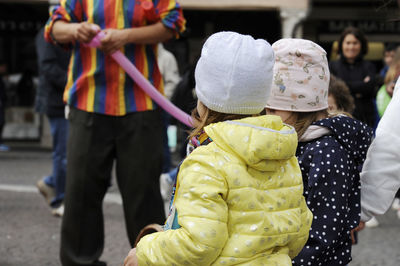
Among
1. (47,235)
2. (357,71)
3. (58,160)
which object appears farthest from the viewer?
(357,71)

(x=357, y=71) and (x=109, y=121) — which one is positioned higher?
(x=109, y=121)

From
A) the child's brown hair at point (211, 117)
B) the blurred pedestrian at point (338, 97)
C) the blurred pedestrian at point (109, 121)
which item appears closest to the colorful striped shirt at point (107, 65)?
the blurred pedestrian at point (109, 121)

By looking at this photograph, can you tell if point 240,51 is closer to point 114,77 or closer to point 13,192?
point 114,77

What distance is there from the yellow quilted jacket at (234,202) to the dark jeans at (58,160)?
4325 mm

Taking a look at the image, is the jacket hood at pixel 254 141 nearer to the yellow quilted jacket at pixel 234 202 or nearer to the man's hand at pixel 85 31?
the yellow quilted jacket at pixel 234 202

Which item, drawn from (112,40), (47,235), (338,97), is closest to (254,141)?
(338,97)

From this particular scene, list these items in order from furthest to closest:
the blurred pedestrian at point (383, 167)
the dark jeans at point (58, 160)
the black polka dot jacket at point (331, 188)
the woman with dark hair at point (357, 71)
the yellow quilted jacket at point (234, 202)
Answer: the woman with dark hair at point (357, 71)
the dark jeans at point (58, 160)
the blurred pedestrian at point (383, 167)
the black polka dot jacket at point (331, 188)
the yellow quilted jacket at point (234, 202)

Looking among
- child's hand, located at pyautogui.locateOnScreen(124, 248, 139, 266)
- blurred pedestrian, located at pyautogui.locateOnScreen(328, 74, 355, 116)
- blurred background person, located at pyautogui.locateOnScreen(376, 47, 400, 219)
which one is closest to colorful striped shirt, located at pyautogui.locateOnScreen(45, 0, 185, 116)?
blurred pedestrian, located at pyautogui.locateOnScreen(328, 74, 355, 116)

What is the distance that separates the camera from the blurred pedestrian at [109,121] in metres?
3.76

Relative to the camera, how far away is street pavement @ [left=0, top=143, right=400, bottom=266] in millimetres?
4871

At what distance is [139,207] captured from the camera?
380 cm

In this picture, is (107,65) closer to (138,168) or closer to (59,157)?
(138,168)

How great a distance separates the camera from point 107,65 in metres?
3.77

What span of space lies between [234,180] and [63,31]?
2.00 meters
